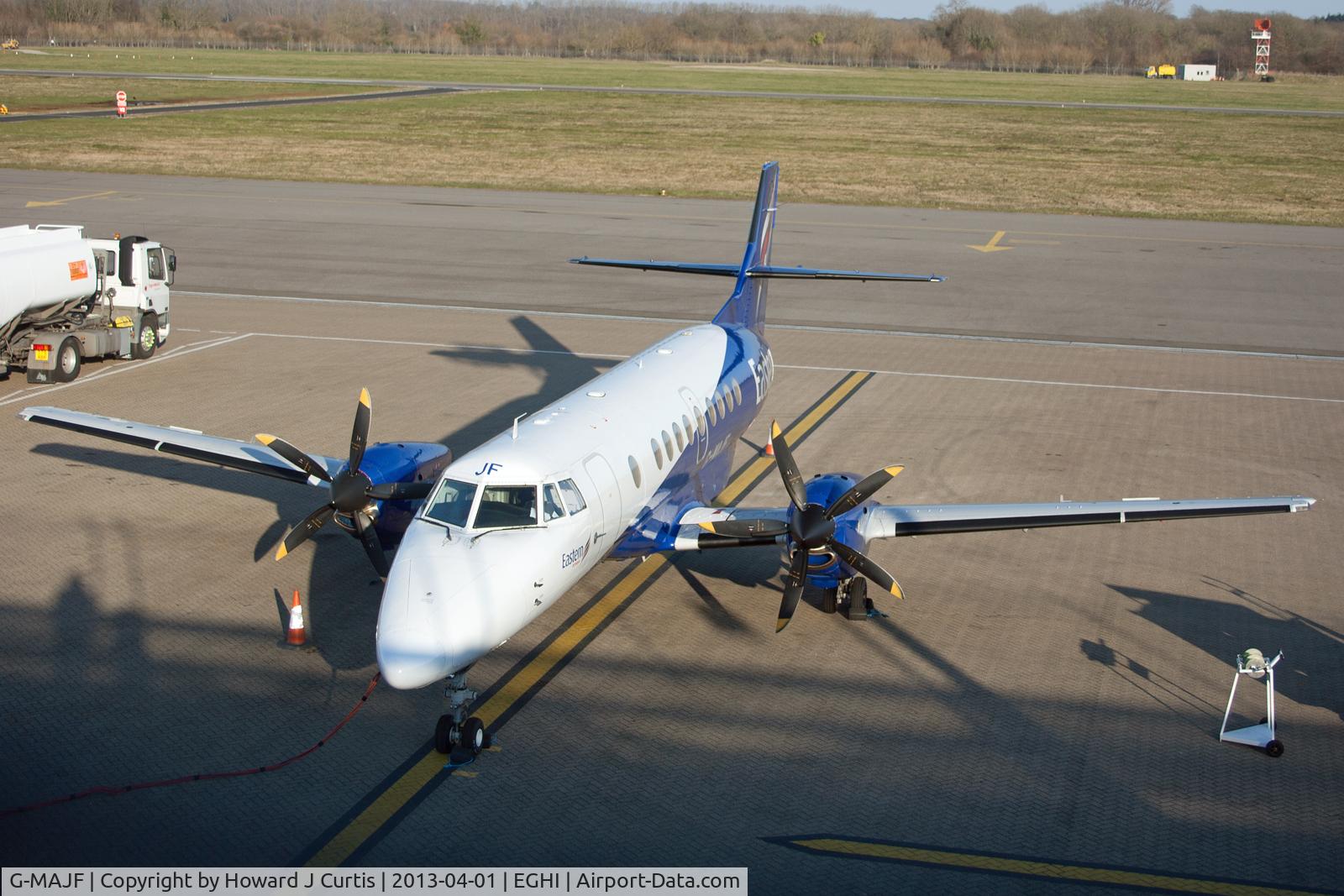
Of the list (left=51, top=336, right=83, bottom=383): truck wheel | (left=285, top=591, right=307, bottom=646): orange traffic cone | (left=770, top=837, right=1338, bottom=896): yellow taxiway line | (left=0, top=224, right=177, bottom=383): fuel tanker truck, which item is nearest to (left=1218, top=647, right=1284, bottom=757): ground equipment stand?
(left=770, top=837, right=1338, bottom=896): yellow taxiway line

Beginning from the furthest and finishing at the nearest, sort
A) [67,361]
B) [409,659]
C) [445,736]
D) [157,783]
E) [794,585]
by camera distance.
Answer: [67,361] < [794,585] < [445,736] < [157,783] < [409,659]

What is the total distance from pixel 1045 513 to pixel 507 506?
6.97 m

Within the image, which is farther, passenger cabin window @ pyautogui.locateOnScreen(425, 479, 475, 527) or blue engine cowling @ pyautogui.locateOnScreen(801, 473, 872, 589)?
blue engine cowling @ pyautogui.locateOnScreen(801, 473, 872, 589)

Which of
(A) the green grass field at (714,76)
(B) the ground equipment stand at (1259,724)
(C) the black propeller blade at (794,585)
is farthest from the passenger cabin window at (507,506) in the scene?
(A) the green grass field at (714,76)

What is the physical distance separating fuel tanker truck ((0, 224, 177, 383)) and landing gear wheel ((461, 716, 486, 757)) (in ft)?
61.3

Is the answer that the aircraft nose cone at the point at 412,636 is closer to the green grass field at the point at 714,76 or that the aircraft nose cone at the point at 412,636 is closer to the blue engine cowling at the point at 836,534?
the blue engine cowling at the point at 836,534

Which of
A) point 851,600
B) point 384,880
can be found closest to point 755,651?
point 851,600

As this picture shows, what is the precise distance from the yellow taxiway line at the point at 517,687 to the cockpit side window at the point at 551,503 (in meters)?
2.15

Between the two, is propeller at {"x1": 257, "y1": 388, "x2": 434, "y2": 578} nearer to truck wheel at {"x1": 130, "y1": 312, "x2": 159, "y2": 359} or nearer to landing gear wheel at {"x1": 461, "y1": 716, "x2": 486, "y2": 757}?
landing gear wheel at {"x1": 461, "y1": 716, "x2": 486, "y2": 757}

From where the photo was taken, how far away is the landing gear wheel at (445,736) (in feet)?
40.8

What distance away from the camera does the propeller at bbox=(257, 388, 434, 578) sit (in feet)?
50.7

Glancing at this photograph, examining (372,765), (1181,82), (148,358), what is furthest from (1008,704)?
(1181,82)

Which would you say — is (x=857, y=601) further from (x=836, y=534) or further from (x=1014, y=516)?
(x=1014, y=516)

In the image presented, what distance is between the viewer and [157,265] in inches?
1171
